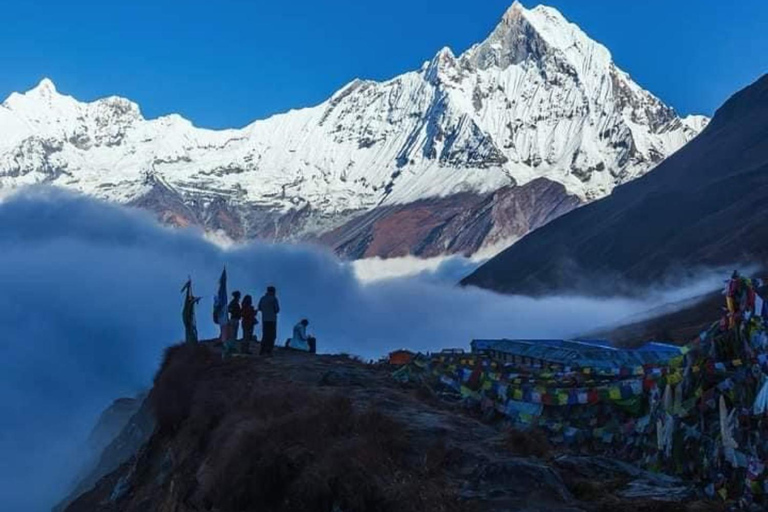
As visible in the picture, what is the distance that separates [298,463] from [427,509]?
2435mm

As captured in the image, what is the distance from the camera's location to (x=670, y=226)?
5044 inches

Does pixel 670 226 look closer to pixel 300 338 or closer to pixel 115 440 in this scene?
pixel 115 440

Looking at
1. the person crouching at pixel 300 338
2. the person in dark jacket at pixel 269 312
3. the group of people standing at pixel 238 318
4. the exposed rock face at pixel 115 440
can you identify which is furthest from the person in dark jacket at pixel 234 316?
the person crouching at pixel 300 338

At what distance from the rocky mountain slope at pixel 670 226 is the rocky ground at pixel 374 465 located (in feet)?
261

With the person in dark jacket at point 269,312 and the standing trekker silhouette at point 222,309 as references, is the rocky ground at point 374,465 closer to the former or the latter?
the person in dark jacket at point 269,312

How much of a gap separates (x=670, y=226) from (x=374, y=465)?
12318cm

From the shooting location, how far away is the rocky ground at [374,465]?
11.6 m

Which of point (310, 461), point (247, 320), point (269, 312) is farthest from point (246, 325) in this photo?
point (310, 461)

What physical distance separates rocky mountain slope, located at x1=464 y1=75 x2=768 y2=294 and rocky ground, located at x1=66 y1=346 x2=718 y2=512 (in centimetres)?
7940

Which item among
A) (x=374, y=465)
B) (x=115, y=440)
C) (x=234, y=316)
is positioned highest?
(x=234, y=316)

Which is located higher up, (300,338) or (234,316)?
(234,316)

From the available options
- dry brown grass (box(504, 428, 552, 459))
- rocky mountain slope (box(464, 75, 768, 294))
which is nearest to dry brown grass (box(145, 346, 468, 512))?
dry brown grass (box(504, 428, 552, 459))

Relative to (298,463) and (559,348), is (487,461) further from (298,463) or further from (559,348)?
(559,348)

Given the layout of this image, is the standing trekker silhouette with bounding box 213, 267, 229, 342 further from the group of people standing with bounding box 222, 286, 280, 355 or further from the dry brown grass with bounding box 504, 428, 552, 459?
the dry brown grass with bounding box 504, 428, 552, 459
